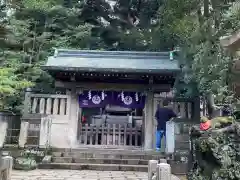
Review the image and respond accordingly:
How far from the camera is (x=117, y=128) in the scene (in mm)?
14250

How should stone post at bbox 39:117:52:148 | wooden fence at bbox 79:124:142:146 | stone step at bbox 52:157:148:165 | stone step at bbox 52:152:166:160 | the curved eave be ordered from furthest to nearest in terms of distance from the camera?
1. wooden fence at bbox 79:124:142:146
2. the curved eave
3. stone post at bbox 39:117:52:148
4. stone step at bbox 52:152:166:160
5. stone step at bbox 52:157:148:165

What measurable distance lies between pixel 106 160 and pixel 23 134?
364 centimetres

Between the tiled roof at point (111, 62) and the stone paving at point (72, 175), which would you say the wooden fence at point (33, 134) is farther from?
the tiled roof at point (111, 62)

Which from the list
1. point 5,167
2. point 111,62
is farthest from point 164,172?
point 111,62

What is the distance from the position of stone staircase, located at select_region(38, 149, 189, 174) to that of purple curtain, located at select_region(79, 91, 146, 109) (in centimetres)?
230

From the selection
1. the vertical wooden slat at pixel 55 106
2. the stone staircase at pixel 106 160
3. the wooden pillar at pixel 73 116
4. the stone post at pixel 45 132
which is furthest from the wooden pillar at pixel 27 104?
the stone staircase at pixel 106 160

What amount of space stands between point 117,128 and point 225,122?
8.06 meters

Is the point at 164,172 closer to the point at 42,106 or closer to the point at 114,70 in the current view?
the point at 114,70

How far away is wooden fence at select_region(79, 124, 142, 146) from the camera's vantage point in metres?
14.2

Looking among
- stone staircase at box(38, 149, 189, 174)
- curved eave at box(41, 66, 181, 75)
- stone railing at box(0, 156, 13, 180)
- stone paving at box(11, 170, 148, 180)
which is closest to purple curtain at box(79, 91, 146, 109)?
curved eave at box(41, 66, 181, 75)

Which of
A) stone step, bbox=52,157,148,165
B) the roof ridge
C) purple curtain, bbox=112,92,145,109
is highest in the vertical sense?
the roof ridge

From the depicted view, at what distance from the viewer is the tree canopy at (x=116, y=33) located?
12328 millimetres

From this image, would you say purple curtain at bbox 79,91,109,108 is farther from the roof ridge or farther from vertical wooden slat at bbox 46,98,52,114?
the roof ridge

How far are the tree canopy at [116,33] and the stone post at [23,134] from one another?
4.59ft
